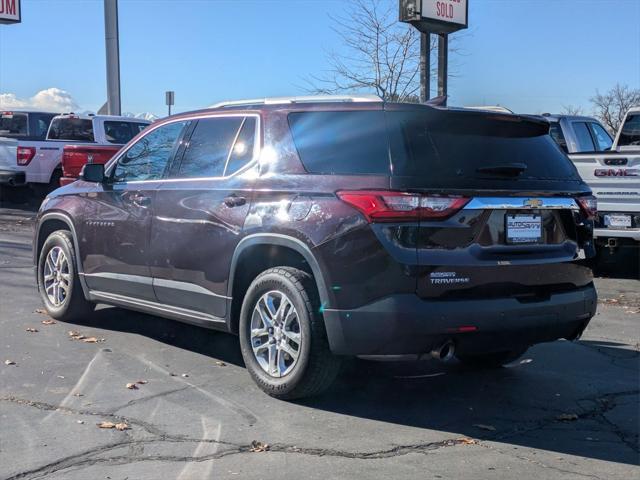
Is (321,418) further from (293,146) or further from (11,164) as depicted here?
(11,164)

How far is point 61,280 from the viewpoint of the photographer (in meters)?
6.92

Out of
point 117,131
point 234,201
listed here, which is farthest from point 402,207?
point 117,131

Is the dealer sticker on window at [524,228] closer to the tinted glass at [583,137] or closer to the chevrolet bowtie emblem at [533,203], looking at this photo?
the chevrolet bowtie emblem at [533,203]

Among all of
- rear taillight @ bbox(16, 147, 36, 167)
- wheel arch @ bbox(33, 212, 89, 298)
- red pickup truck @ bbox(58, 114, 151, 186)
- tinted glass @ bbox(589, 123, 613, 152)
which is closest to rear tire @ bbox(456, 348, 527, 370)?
wheel arch @ bbox(33, 212, 89, 298)

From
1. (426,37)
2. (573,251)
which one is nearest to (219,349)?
(573,251)

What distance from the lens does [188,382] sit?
17.3 ft

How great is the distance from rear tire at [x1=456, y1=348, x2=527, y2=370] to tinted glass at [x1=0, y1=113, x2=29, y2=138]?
1603cm

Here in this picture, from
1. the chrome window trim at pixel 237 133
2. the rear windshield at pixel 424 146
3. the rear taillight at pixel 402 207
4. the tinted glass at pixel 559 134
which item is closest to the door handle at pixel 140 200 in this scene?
the chrome window trim at pixel 237 133

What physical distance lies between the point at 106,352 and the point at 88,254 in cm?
96

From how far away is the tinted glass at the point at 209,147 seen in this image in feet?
17.8

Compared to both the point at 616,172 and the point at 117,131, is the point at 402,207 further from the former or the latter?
the point at 117,131

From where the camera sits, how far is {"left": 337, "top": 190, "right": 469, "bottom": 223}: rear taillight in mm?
4230

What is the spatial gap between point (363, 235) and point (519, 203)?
3.34 feet

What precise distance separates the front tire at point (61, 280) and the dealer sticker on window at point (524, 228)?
3.94 meters
